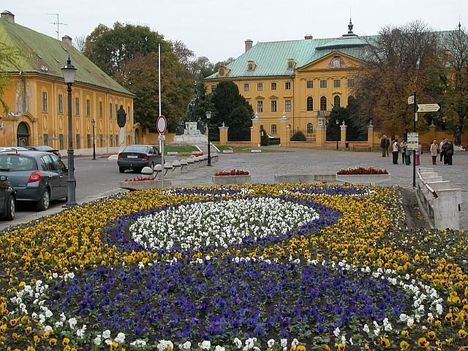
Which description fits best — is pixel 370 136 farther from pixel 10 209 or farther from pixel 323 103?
pixel 10 209

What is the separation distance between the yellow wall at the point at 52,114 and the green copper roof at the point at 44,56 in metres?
0.79

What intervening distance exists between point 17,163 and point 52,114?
4050 cm

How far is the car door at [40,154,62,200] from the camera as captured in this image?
17.9 meters

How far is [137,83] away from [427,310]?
252 feet

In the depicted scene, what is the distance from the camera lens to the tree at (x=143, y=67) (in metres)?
78.7

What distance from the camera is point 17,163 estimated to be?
693 inches

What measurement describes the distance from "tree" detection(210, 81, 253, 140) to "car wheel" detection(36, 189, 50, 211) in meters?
69.8

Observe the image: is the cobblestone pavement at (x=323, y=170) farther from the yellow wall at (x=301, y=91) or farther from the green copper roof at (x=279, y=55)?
the green copper roof at (x=279, y=55)

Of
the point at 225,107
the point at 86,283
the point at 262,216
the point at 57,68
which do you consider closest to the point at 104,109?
the point at 57,68

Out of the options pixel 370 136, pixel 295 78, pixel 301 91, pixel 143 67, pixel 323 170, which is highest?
pixel 295 78

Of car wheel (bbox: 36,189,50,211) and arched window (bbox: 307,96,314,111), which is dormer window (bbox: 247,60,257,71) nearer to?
arched window (bbox: 307,96,314,111)

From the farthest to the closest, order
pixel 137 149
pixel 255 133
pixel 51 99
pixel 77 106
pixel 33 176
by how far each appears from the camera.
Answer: pixel 255 133, pixel 77 106, pixel 51 99, pixel 137 149, pixel 33 176

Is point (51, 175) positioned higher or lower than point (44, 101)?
lower

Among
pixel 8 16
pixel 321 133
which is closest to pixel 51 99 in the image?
pixel 8 16
